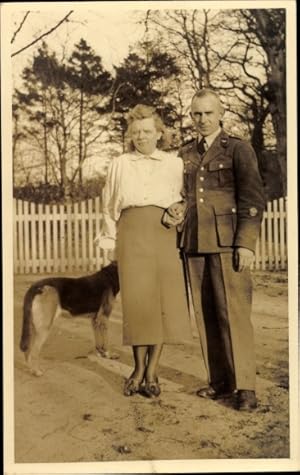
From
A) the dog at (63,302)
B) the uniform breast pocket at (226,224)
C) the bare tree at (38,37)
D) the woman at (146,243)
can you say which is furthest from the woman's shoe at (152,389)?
the bare tree at (38,37)

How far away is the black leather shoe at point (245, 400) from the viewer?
246cm

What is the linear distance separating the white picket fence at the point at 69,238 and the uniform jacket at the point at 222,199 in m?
0.10

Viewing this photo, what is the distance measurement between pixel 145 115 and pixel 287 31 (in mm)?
833

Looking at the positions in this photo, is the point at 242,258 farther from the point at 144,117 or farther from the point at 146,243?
the point at 144,117

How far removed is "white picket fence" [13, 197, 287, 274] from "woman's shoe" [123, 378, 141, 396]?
58 centimetres

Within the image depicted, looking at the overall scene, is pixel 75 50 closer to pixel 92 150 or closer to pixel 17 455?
pixel 92 150

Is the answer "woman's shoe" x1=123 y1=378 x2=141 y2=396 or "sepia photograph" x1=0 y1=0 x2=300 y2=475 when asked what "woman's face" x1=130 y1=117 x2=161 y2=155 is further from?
"woman's shoe" x1=123 y1=378 x2=141 y2=396

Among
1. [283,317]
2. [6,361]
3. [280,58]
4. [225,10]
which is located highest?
[225,10]

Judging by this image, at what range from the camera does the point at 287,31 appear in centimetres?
255

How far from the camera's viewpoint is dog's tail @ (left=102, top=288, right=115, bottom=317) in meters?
2.48

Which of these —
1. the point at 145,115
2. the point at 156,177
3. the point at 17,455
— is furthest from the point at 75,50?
the point at 17,455

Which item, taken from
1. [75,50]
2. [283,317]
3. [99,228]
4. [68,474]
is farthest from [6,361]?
[75,50]

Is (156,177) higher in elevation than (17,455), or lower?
higher

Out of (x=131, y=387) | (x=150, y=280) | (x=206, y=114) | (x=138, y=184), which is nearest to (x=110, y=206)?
(x=138, y=184)
